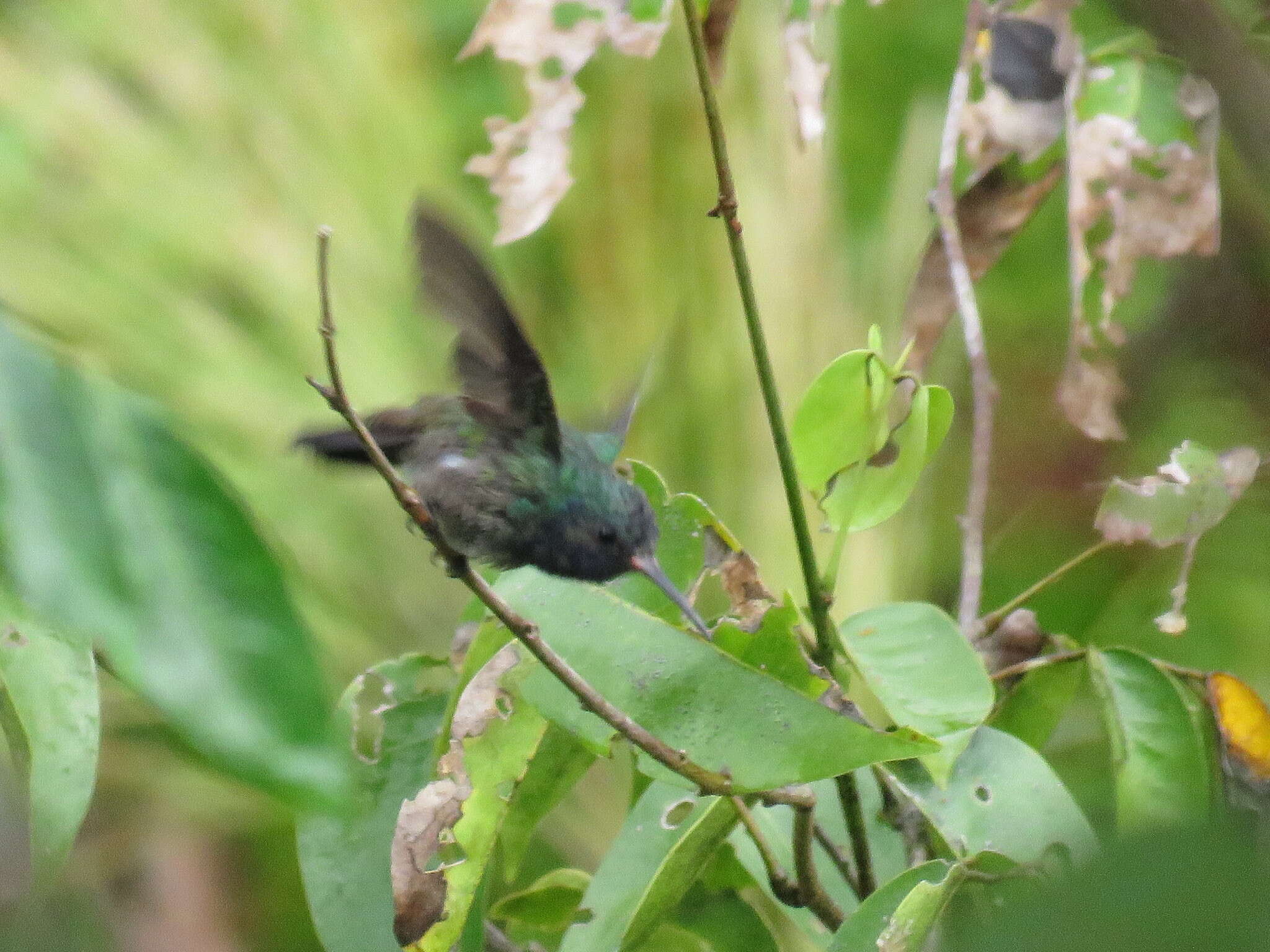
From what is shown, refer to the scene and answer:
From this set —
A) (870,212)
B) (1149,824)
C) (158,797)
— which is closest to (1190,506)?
(1149,824)

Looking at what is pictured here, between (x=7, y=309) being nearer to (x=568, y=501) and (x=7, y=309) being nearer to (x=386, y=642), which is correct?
(x=568, y=501)

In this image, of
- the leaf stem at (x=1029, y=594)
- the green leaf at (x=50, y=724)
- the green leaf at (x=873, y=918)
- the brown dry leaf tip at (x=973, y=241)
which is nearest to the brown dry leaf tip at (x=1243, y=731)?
the leaf stem at (x=1029, y=594)

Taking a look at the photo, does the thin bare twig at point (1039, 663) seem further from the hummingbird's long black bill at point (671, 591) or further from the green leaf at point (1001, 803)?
the hummingbird's long black bill at point (671, 591)

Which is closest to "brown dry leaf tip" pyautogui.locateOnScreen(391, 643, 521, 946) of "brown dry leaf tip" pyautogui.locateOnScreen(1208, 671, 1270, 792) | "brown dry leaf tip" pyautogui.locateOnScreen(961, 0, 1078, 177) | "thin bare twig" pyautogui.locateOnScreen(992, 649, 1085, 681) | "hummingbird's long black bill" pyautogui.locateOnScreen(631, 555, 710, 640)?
"hummingbird's long black bill" pyautogui.locateOnScreen(631, 555, 710, 640)

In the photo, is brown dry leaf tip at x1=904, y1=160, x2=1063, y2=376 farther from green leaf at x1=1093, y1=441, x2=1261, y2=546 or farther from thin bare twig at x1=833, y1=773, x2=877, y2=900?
thin bare twig at x1=833, y1=773, x2=877, y2=900

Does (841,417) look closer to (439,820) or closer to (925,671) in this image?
(925,671)

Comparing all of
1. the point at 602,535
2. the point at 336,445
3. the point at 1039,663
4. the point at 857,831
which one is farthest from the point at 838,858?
the point at 336,445
